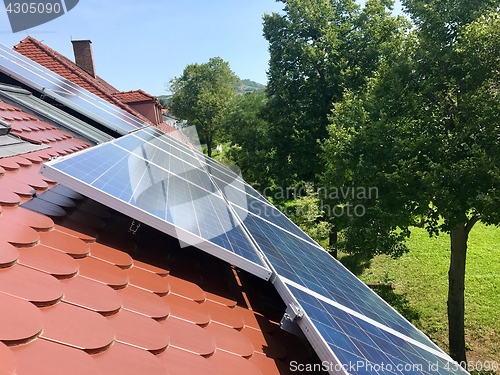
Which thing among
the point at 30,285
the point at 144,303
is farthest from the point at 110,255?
the point at 30,285

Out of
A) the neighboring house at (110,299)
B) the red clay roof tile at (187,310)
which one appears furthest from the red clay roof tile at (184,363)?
the red clay roof tile at (187,310)

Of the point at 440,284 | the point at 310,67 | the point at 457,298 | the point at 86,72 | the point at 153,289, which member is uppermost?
the point at 310,67

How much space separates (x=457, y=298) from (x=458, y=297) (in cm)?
5

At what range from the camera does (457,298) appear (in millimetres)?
11703

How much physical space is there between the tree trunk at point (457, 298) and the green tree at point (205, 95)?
41241 mm

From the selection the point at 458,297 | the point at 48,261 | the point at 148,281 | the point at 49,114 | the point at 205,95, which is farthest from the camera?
the point at 205,95

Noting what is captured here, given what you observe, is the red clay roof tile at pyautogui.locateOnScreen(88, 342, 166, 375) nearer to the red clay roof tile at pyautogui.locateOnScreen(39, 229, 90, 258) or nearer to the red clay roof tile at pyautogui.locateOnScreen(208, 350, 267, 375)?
the red clay roof tile at pyautogui.locateOnScreen(208, 350, 267, 375)

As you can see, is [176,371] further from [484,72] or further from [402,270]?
[402,270]

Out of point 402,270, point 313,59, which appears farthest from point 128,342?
point 313,59

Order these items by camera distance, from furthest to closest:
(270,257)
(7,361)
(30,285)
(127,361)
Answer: (270,257), (30,285), (127,361), (7,361)

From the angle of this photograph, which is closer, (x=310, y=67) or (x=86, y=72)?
(x=86, y=72)

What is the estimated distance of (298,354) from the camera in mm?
3090

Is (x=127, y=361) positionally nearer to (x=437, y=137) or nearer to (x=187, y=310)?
(x=187, y=310)

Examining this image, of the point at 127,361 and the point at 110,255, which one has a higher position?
the point at 110,255
